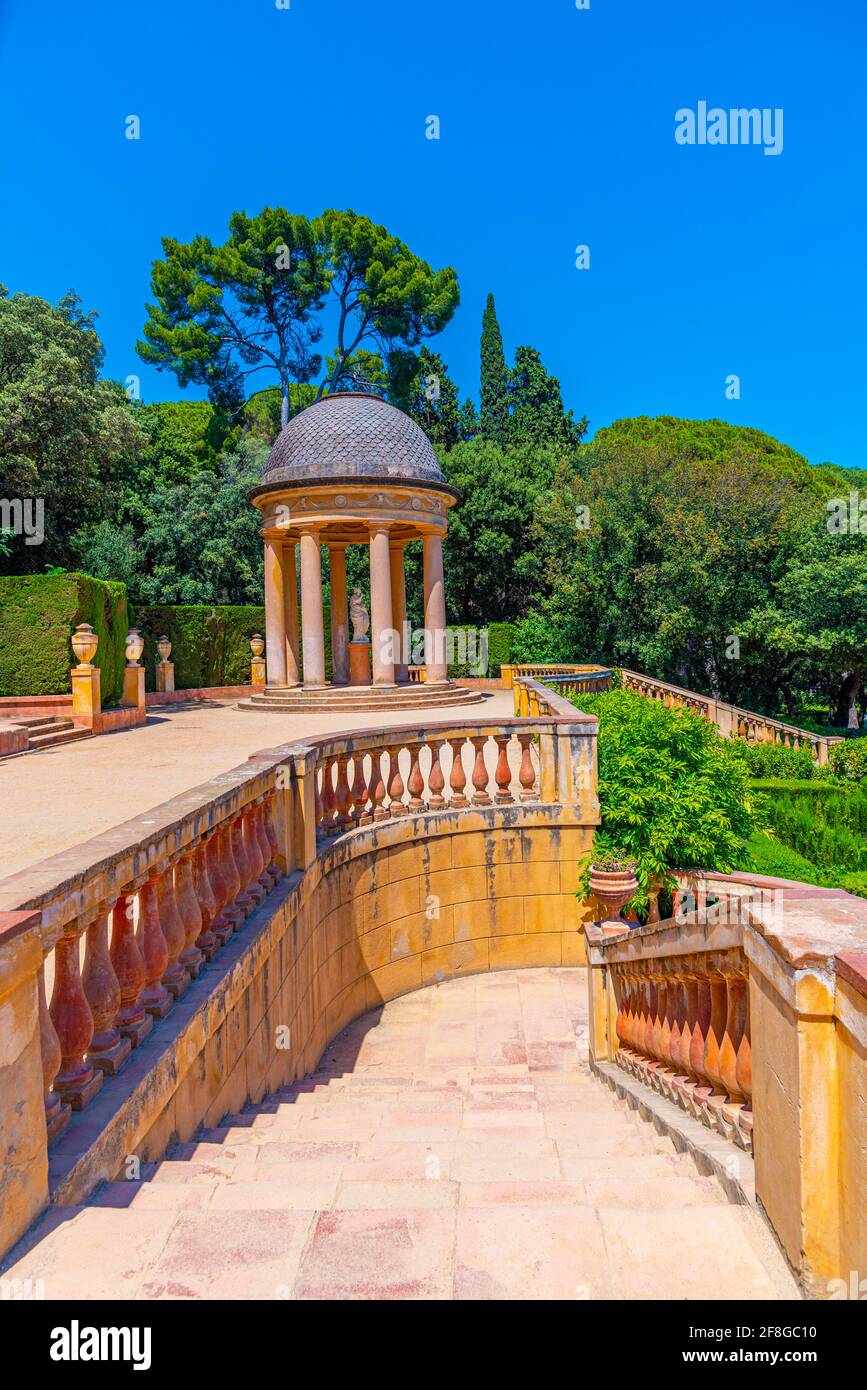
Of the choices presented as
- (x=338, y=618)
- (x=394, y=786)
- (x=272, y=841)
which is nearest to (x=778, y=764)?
(x=338, y=618)

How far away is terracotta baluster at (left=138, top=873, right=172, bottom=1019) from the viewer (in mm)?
3648

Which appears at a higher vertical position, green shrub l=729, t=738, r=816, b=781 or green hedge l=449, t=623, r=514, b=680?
green hedge l=449, t=623, r=514, b=680

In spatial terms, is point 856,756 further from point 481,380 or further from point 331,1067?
point 481,380

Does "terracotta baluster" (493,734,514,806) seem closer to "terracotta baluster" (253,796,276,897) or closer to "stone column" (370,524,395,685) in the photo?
"terracotta baluster" (253,796,276,897)

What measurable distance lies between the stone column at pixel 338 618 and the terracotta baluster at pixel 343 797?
62.4ft

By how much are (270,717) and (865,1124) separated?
18.9m

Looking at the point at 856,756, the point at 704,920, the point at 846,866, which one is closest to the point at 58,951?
the point at 704,920

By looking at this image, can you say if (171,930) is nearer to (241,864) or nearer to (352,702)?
(241,864)

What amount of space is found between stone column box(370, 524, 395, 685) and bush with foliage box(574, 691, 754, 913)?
39.7 feet

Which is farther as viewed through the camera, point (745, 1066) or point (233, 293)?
point (233, 293)

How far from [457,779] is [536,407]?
44981 millimetres

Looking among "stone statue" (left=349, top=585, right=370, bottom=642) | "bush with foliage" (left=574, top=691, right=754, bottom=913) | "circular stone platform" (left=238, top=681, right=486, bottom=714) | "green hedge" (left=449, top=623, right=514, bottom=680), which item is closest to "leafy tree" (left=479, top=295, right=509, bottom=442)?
"stone statue" (left=349, top=585, right=370, bottom=642)

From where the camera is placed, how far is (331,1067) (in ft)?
23.8

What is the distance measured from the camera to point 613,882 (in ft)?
28.1
